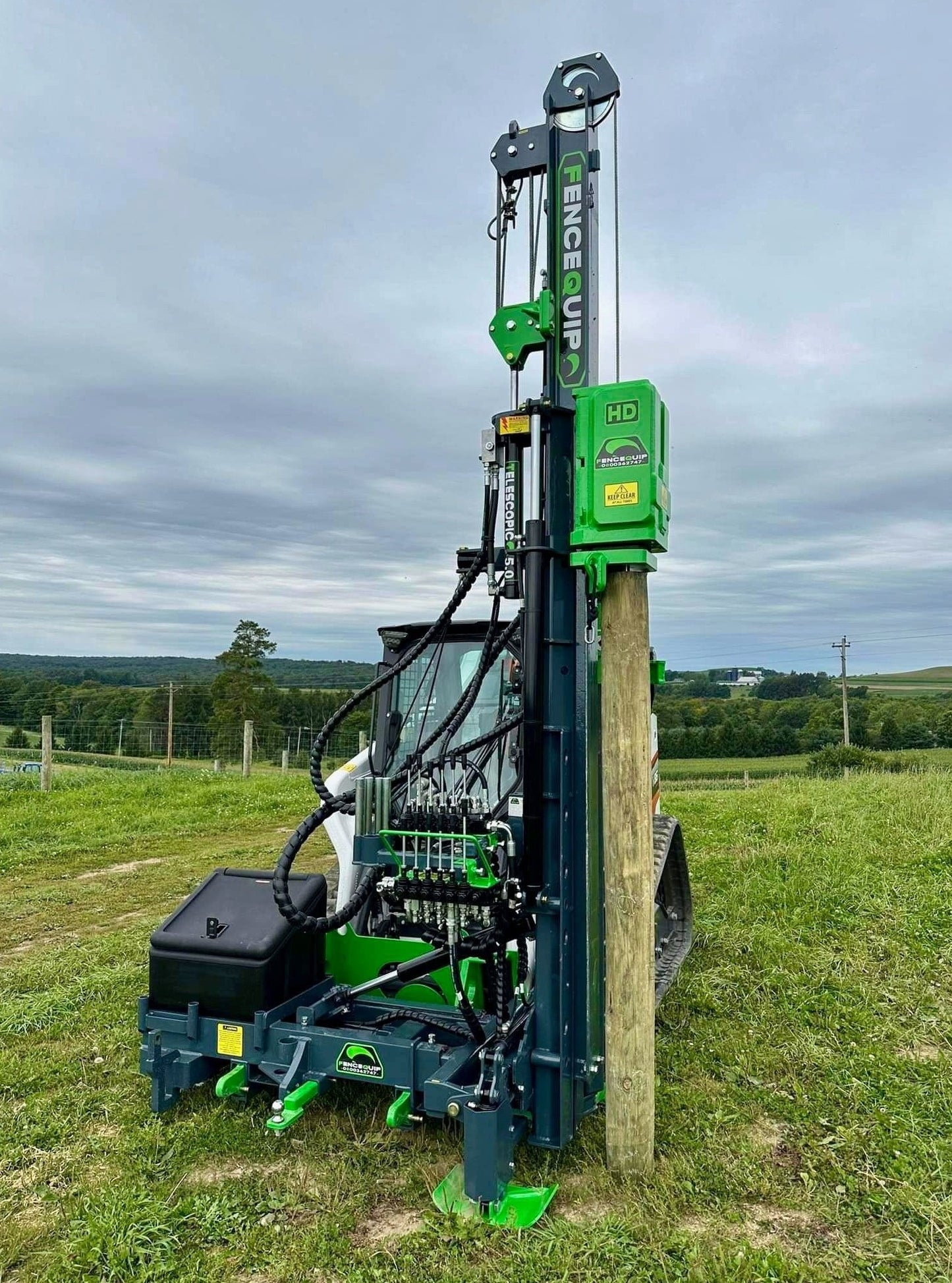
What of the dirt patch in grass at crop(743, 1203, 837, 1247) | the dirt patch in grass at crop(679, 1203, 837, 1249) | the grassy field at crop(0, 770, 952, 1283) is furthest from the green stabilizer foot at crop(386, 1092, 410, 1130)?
the dirt patch in grass at crop(743, 1203, 837, 1247)

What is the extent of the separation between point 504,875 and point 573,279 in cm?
252

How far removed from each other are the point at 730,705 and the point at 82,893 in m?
40.3

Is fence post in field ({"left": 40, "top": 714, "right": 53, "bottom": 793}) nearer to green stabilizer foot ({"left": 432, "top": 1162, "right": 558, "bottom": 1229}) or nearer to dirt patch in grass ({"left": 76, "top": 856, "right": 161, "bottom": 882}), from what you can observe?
→ dirt patch in grass ({"left": 76, "top": 856, "right": 161, "bottom": 882})

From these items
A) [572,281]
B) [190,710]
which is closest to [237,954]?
[572,281]

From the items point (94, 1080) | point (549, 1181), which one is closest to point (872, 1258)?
point (549, 1181)

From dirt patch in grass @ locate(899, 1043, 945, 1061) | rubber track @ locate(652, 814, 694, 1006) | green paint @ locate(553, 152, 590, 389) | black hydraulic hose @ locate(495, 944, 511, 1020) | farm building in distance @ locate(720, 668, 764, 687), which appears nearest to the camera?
black hydraulic hose @ locate(495, 944, 511, 1020)

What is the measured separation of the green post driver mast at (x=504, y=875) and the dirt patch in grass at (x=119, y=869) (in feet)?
18.6

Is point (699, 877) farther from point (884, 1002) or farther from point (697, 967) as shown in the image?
point (884, 1002)

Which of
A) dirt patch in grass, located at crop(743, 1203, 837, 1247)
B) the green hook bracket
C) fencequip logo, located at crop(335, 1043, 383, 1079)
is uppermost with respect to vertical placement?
the green hook bracket

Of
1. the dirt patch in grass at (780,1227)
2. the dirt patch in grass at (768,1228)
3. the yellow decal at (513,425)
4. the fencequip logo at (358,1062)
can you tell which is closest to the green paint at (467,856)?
the fencequip logo at (358,1062)

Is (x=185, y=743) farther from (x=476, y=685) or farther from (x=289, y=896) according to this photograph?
(x=476, y=685)

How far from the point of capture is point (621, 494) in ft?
11.2

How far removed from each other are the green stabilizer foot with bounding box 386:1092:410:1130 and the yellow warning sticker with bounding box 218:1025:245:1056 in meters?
0.70

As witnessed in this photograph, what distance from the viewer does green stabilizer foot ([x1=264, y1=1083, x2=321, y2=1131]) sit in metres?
3.33
